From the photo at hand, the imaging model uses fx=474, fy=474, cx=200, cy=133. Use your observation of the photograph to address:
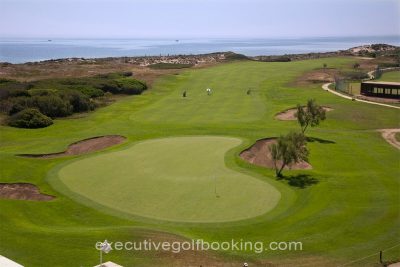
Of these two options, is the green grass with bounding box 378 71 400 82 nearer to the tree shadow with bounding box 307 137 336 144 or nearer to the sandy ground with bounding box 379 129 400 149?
the sandy ground with bounding box 379 129 400 149

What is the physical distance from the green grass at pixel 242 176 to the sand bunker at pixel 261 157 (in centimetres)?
85

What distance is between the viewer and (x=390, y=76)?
9606cm

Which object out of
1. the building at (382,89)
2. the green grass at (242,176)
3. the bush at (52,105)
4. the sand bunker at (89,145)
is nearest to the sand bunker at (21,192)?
the green grass at (242,176)

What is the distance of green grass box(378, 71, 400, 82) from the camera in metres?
90.9

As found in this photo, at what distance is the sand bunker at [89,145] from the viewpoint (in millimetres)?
38781

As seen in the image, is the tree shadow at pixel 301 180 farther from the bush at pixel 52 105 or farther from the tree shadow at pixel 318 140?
the bush at pixel 52 105

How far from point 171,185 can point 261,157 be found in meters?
12.3

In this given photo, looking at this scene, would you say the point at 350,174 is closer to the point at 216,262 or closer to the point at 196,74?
the point at 216,262

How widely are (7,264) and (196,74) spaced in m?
85.0

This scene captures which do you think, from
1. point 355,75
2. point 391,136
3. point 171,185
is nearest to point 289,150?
point 171,185

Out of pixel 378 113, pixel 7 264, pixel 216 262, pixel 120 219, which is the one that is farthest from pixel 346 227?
pixel 378 113

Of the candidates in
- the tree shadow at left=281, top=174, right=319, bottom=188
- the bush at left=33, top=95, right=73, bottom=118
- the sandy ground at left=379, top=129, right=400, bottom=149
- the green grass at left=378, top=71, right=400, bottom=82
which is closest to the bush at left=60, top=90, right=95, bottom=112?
the bush at left=33, top=95, right=73, bottom=118

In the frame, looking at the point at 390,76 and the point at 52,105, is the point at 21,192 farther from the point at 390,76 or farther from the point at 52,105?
the point at 390,76

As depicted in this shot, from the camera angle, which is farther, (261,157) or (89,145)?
(89,145)
